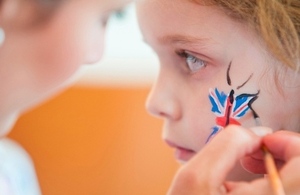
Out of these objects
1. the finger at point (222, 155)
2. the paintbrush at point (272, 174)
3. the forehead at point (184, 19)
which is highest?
the forehead at point (184, 19)

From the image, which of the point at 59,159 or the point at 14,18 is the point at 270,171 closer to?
the point at 14,18

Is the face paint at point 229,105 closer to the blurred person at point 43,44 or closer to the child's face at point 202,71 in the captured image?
the child's face at point 202,71

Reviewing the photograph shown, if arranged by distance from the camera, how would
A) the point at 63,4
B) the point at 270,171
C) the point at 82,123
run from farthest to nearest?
the point at 82,123 → the point at 63,4 → the point at 270,171

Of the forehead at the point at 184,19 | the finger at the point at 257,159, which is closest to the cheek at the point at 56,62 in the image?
the forehead at the point at 184,19

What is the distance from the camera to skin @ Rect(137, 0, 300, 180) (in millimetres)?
792

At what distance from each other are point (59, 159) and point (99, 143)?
0.12m

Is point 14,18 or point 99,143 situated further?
point 99,143

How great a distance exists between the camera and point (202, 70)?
2.72ft

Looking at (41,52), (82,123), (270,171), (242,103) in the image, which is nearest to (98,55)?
(41,52)

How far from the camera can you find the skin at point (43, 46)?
70cm

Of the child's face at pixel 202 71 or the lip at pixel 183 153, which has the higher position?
the child's face at pixel 202 71

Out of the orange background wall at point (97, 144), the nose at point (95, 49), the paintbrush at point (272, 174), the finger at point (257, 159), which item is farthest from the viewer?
the orange background wall at point (97, 144)

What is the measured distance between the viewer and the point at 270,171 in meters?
0.60

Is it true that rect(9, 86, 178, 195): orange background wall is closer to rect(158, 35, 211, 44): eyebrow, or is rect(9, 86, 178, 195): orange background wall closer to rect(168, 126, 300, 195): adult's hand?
rect(158, 35, 211, 44): eyebrow
